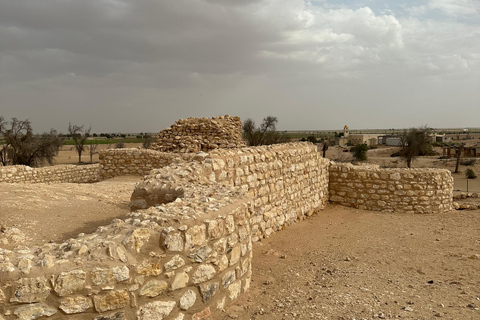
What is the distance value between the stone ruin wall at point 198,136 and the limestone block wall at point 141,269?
949cm

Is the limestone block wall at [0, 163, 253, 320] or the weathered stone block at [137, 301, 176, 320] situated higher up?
the limestone block wall at [0, 163, 253, 320]

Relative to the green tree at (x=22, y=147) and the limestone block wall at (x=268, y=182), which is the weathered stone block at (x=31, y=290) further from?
the green tree at (x=22, y=147)

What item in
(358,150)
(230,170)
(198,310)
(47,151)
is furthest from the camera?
(358,150)

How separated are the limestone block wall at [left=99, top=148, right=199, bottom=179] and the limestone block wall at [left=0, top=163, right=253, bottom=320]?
9.58 meters

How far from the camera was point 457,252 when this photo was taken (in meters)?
6.15

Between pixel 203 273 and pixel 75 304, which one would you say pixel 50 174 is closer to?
pixel 203 273

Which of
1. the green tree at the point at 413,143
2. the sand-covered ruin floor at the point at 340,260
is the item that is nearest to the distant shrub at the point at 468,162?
the green tree at the point at 413,143

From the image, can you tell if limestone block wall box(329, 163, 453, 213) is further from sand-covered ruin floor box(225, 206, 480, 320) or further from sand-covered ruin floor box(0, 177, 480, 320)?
sand-covered ruin floor box(225, 206, 480, 320)

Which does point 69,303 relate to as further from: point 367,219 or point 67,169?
point 67,169

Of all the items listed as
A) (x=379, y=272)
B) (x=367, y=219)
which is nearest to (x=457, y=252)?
(x=379, y=272)

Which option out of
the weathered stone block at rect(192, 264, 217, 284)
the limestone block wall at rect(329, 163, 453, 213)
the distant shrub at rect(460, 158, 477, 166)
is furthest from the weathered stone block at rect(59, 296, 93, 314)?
the distant shrub at rect(460, 158, 477, 166)

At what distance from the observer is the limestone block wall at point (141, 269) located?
92.0 inches

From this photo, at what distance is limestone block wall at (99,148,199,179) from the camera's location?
12977mm

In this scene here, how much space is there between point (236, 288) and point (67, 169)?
1325 cm
